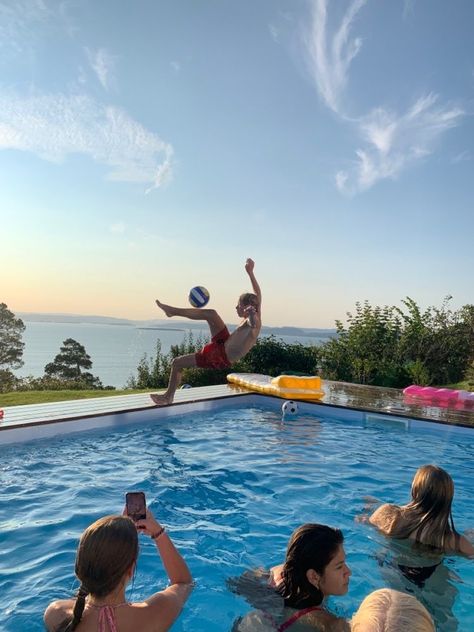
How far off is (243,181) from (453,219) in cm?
814

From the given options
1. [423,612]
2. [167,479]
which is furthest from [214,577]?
[423,612]

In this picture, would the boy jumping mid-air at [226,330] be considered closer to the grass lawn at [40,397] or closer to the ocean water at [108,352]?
the grass lawn at [40,397]

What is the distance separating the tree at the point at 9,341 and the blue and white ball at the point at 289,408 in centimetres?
1696

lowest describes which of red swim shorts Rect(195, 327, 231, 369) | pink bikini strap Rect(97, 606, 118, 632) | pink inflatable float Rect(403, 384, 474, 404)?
pink inflatable float Rect(403, 384, 474, 404)

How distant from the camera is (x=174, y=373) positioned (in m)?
8.17

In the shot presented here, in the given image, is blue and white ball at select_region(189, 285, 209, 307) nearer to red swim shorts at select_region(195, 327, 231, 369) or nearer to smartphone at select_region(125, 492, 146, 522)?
red swim shorts at select_region(195, 327, 231, 369)

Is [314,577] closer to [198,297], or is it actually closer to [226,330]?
[226,330]

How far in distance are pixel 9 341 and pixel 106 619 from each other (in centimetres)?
2364

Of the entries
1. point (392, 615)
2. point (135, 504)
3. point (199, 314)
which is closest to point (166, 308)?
point (199, 314)

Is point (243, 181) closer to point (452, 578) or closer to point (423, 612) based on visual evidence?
point (452, 578)

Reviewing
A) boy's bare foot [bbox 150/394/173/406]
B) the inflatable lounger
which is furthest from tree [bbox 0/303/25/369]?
boy's bare foot [bbox 150/394/173/406]

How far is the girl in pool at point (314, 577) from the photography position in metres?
2.34

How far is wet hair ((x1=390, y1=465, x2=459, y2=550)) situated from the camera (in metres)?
3.62

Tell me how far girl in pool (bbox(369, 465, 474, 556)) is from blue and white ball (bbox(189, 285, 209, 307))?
14.9 feet
